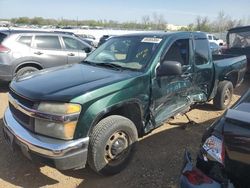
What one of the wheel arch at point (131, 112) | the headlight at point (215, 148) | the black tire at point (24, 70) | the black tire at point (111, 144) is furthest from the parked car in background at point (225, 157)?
the black tire at point (24, 70)

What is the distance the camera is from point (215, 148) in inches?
93.4

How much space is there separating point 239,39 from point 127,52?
726 centimetres

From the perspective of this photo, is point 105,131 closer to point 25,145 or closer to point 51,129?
point 51,129

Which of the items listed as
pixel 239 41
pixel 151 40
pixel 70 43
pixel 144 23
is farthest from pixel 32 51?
pixel 144 23

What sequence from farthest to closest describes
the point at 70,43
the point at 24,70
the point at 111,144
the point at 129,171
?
the point at 70,43 < the point at 24,70 < the point at 129,171 < the point at 111,144

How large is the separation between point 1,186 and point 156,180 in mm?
1929

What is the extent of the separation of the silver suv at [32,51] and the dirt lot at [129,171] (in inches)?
142

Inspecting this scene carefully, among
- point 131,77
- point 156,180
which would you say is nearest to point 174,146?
point 156,180

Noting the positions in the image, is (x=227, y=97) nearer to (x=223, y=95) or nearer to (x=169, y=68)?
(x=223, y=95)

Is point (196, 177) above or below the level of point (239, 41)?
below

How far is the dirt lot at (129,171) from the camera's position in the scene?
3.80 m

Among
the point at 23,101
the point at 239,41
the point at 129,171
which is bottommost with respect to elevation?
the point at 129,171

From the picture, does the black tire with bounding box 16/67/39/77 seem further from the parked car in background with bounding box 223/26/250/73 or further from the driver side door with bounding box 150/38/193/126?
the parked car in background with bounding box 223/26/250/73

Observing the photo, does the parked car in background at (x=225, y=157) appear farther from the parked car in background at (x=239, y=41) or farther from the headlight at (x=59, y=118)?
the parked car in background at (x=239, y=41)
